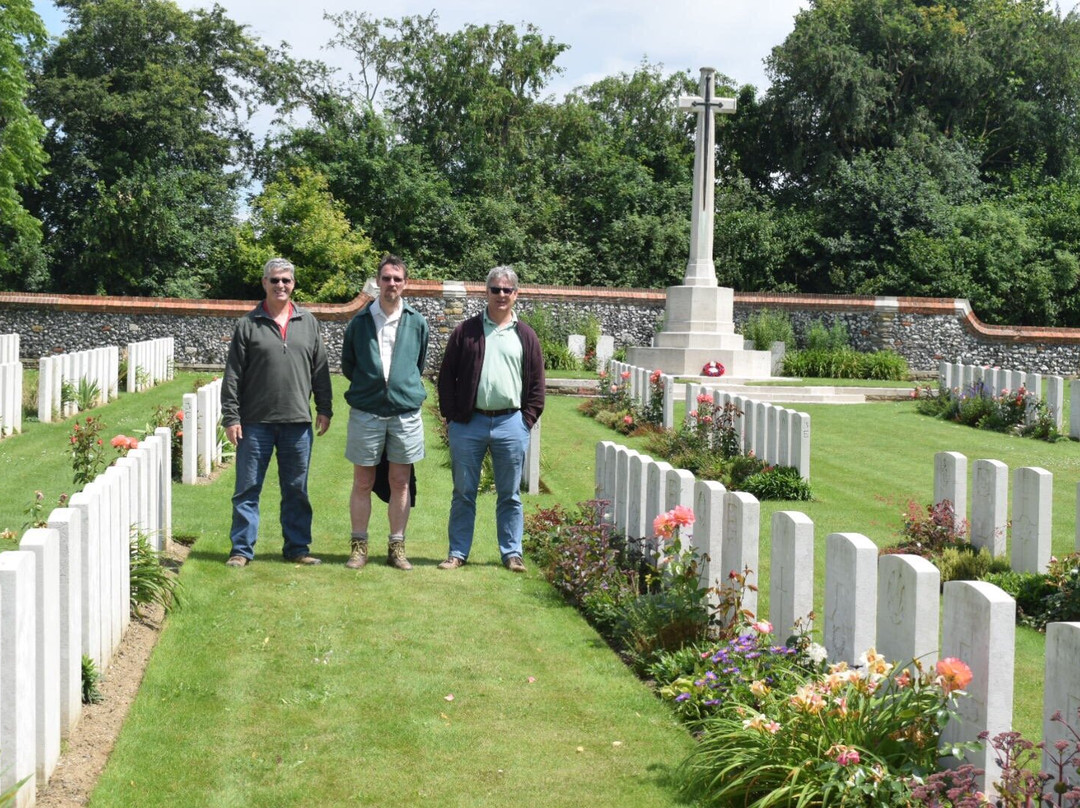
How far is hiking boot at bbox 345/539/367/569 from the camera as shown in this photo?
6.95 m

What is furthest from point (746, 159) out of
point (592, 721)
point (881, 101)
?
point (592, 721)

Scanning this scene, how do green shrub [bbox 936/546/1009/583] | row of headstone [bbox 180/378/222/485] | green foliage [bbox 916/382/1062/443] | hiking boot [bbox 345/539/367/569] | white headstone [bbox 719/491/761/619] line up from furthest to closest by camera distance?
green foliage [bbox 916/382/1062/443], row of headstone [bbox 180/378/222/485], green shrub [bbox 936/546/1009/583], hiking boot [bbox 345/539/367/569], white headstone [bbox 719/491/761/619]

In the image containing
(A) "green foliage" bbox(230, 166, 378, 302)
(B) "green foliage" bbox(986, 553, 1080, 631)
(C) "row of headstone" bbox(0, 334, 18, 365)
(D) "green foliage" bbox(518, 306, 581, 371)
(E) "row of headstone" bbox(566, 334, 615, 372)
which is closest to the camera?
(B) "green foliage" bbox(986, 553, 1080, 631)

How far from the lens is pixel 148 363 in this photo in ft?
62.8

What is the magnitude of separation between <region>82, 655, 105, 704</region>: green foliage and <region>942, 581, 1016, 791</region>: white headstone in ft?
10.2

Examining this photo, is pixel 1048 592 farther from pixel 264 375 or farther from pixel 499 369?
pixel 264 375

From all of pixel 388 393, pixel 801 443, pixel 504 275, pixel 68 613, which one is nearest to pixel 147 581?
pixel 388 393

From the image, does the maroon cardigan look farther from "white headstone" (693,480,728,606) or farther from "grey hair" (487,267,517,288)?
"white headstone" (693,480,728,606)

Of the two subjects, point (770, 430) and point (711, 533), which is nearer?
point (711, 533)

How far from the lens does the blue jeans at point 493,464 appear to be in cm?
689

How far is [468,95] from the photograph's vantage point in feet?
125

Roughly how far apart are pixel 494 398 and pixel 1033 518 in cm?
318

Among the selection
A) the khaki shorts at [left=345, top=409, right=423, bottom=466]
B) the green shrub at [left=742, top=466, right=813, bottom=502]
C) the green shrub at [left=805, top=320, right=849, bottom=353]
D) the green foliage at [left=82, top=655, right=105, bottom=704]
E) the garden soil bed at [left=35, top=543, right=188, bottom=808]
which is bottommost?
the garden soil bed at [left=35, top=543, right=188, bottom=808]

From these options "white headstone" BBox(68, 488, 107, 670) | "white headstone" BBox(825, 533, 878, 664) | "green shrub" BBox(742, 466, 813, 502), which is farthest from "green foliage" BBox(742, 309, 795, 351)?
"white headstone" BBox(68, 488, 107, 670)
